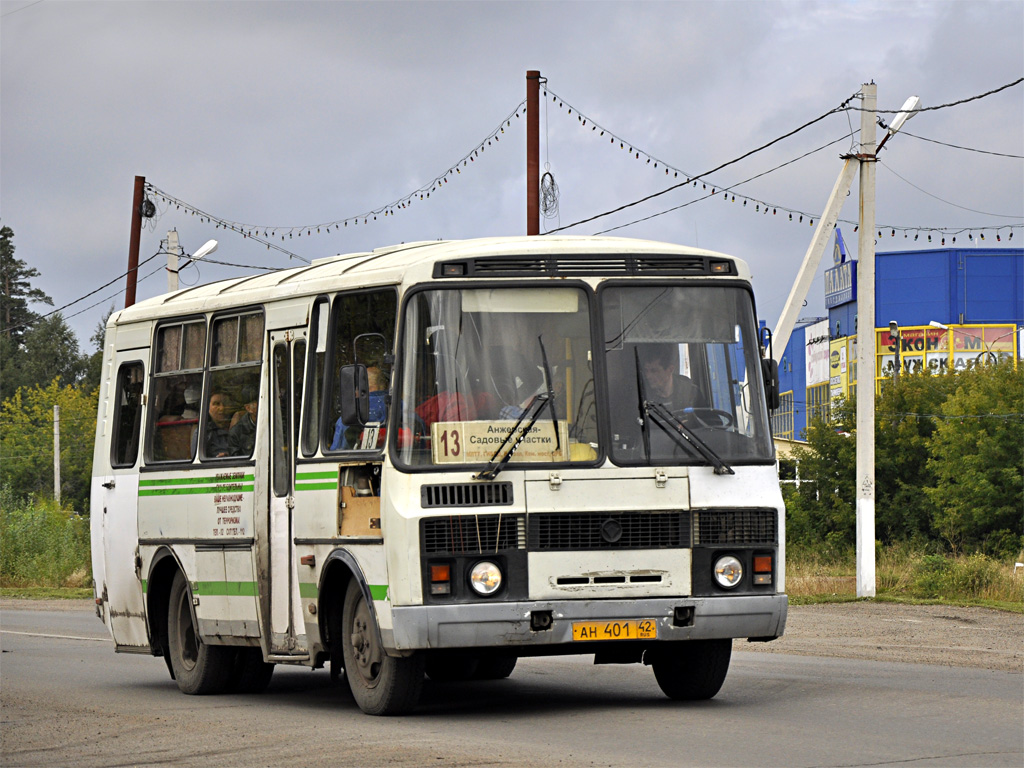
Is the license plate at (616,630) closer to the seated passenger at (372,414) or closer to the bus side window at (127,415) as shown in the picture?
the seated passenger at (372,414)

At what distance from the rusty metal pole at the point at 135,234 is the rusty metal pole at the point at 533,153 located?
1415 cm

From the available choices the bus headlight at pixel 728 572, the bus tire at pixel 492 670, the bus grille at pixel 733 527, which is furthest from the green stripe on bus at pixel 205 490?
the bus headlight at pixel 728 572

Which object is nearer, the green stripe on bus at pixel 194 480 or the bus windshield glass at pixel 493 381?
the bus windshield glass at pixel 493 381

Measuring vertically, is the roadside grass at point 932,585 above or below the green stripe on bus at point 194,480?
below

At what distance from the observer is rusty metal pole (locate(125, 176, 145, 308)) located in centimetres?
3991

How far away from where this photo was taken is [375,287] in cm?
1159

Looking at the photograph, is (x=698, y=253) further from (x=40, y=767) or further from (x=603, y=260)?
(x=40, y=767)

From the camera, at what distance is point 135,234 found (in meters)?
40.2

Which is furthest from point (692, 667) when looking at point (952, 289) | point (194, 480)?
point (952, 289)

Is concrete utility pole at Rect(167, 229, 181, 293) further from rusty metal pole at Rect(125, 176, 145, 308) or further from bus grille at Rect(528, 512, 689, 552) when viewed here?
bus grille at Rect(528, 512, 689, 552)

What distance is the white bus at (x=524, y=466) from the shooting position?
1086 centimetres

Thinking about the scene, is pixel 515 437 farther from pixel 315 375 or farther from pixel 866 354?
pixel 866 354

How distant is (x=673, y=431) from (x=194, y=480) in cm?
442

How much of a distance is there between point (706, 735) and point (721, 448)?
2.03 meters
